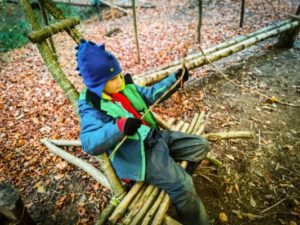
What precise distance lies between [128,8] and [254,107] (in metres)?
8.19

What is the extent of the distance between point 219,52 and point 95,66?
3.80 m

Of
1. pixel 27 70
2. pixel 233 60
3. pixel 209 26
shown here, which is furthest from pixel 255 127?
pixel 27 70

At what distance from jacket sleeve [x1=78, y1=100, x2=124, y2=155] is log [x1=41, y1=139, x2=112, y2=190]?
1.13 m

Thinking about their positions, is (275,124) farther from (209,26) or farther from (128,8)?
(128,8)

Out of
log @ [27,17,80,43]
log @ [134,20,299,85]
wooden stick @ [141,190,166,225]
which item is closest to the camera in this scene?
wooden stick @ [141,190,166,225]

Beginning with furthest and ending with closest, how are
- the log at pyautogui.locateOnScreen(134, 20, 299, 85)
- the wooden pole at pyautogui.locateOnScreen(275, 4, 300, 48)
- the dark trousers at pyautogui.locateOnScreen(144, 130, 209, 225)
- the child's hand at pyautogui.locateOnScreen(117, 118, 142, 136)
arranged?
the wooden pole at pyautogui.locateOnScreen(275, 4, 300, 48) → the log at pyautogui.locateOnScreen(134, 20, 299, 85) → the dark trousers at pyautogui.locateOnScreen(144, 130, 209, 225) → the child's hand at pyautogui.locateOnScreen(117, 118, 142, 136)

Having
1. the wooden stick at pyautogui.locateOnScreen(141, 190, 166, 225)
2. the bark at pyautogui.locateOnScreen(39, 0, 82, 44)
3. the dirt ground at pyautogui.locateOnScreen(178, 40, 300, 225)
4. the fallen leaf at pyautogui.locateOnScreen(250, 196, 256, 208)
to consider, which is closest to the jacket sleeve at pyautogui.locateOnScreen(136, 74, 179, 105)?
the wooden stick at pyautogui.locateOnScreen(141, 190, 166, 225)

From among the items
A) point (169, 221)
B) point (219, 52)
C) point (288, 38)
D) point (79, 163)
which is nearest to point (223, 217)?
point (169, 221)

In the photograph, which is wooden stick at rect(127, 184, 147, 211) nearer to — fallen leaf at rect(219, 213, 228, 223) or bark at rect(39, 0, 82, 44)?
fallen leaf at rect(219, 213, 228, 223)

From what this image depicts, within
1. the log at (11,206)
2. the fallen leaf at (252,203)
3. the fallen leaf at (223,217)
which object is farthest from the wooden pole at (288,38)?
the log at (11,206)

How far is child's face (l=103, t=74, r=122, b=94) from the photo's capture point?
255 centimetres

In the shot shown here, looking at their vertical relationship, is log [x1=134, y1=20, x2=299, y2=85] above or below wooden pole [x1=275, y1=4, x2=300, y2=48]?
above

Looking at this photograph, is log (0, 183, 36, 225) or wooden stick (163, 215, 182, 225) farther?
log (0, 183, 36, 225)

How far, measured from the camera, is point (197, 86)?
5512 mm
